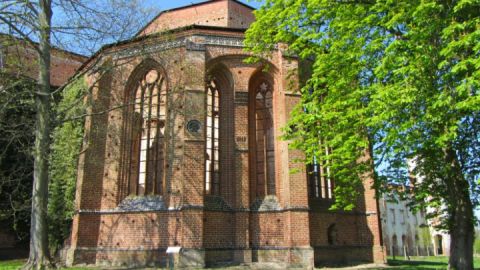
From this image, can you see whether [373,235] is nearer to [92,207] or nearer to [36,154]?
[92,207]

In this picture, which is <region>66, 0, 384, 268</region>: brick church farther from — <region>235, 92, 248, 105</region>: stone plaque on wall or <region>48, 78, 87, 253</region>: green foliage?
<region>48, 78, 87, 253</region>: green foliage

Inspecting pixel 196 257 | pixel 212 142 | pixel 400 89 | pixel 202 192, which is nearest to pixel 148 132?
pixel 212 142

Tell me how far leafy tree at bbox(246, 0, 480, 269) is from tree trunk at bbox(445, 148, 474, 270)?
24mm

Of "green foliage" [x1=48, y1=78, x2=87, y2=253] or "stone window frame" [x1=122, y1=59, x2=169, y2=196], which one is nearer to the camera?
"stone window frame" [x1=122, y1=59, x2=169, y2=196]

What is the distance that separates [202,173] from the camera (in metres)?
14.2

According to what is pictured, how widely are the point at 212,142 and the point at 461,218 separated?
8739 millimetres

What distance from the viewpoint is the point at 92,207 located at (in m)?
15.7

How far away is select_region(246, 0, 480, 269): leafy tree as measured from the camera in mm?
8180

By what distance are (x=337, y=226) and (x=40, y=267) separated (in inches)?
414

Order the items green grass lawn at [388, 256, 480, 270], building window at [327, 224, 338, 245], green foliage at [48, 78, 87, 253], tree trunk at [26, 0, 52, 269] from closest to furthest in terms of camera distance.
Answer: tree trunk at [26, 0, 52, 269] → green grass lawn at [388, 256, 480, 270] → building window at [327, 224, 338, 245] → green foliage at [48, 78, 87, 253]

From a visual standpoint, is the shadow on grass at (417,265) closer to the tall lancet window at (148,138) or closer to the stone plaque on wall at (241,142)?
the stone plaque on wall at (241,142)

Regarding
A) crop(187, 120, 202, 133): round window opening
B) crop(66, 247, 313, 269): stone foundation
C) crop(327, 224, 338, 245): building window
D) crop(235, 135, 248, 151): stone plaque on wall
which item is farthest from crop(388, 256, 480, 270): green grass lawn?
crop(187, 120, 202, 133): round window opening

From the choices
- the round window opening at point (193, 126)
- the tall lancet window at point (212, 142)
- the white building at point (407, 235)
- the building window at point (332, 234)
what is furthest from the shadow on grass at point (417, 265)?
the white building at point (407, 235)

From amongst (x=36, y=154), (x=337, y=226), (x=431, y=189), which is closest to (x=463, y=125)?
(x=431, y=189)
